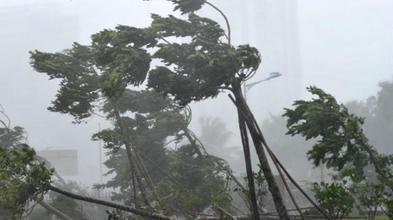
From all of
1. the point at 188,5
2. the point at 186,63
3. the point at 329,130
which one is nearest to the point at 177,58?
the point at 186,63

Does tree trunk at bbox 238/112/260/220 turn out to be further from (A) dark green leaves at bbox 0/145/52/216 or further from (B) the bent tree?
(A) dark green leaves at bbox 0/145/52/216

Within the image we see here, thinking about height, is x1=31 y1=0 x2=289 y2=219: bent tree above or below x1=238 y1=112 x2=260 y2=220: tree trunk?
above

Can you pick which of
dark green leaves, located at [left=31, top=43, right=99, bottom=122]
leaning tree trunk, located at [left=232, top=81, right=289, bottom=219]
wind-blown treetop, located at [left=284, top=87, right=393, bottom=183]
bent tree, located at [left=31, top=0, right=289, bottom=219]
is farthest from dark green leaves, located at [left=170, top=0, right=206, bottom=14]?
dark green leaves, located at [left=31, top=43, right=99, bottom=122]

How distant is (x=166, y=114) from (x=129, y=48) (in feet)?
37.0

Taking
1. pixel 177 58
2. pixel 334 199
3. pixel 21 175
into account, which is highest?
pixel 177 58

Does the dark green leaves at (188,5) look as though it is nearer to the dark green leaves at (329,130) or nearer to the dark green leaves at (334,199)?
the dark green leaves at (329,130)

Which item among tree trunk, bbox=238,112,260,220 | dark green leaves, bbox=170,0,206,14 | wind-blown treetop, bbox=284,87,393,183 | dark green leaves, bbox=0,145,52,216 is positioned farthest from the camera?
dark green leaves, bbox=170,0,206,14

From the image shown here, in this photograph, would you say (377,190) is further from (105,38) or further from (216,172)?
(216,172)

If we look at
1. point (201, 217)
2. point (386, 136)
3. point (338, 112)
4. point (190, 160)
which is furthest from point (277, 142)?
point (338, 112)

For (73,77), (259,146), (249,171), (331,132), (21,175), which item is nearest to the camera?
(21,175)

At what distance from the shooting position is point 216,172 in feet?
67.6

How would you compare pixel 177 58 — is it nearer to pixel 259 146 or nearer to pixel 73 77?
pixel 259 146

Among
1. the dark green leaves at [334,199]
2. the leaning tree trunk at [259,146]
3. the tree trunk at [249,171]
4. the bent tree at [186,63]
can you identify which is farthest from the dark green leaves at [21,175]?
the dark green leaves at [334,199]

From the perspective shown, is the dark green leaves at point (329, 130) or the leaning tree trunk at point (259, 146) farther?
the dark green leaves at point (329, 130)
